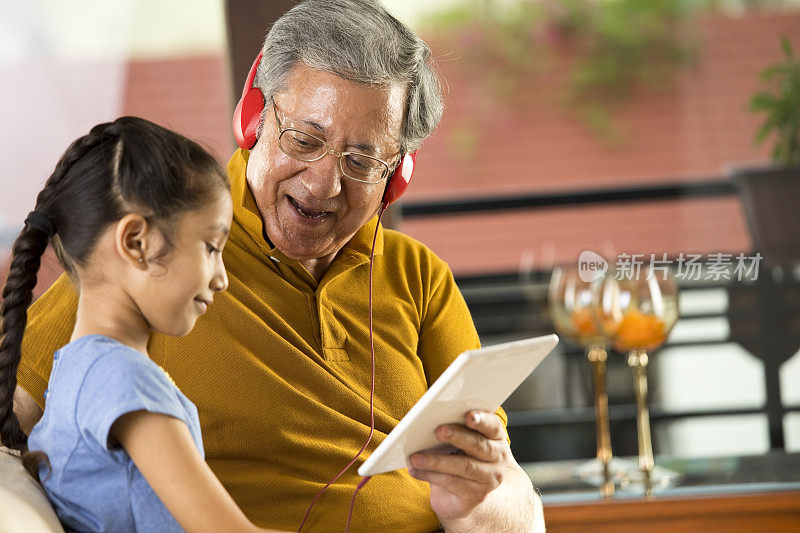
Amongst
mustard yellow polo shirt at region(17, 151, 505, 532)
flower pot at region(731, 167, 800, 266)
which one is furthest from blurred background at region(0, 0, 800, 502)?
mustard yellow polo shirt at region(17, 151, 505, 532)

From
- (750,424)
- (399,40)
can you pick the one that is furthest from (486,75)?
(399,40)

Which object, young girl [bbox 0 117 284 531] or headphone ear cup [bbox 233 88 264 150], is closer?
young girl [bbox 0 117 284 531]

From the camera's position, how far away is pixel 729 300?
3.19 meters

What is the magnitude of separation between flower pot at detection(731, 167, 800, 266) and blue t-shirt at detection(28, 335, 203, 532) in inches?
101

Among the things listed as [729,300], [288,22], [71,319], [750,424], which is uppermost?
[288,22]

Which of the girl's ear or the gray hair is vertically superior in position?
the gray hair

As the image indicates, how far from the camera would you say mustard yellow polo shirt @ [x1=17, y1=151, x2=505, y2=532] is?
1271 millimetres

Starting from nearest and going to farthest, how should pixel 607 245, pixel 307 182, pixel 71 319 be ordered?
pixel 71 319 → pixel 307 182 → pixel 607 245

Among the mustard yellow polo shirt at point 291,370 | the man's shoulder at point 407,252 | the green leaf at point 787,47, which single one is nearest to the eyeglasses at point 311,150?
the mustard yellow polo shirt at point 291,370

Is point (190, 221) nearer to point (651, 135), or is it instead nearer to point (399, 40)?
point (399, 40)

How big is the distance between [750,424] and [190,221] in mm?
2489

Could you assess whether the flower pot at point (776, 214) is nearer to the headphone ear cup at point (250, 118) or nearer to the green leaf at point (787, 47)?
the green leaf at point (787, 47)

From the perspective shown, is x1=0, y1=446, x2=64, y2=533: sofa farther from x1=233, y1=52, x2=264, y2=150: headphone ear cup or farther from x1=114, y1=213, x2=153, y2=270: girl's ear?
x1=233, y1=52, x2=264, y2=150: headphone ear cup

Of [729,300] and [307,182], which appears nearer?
[307,182]
